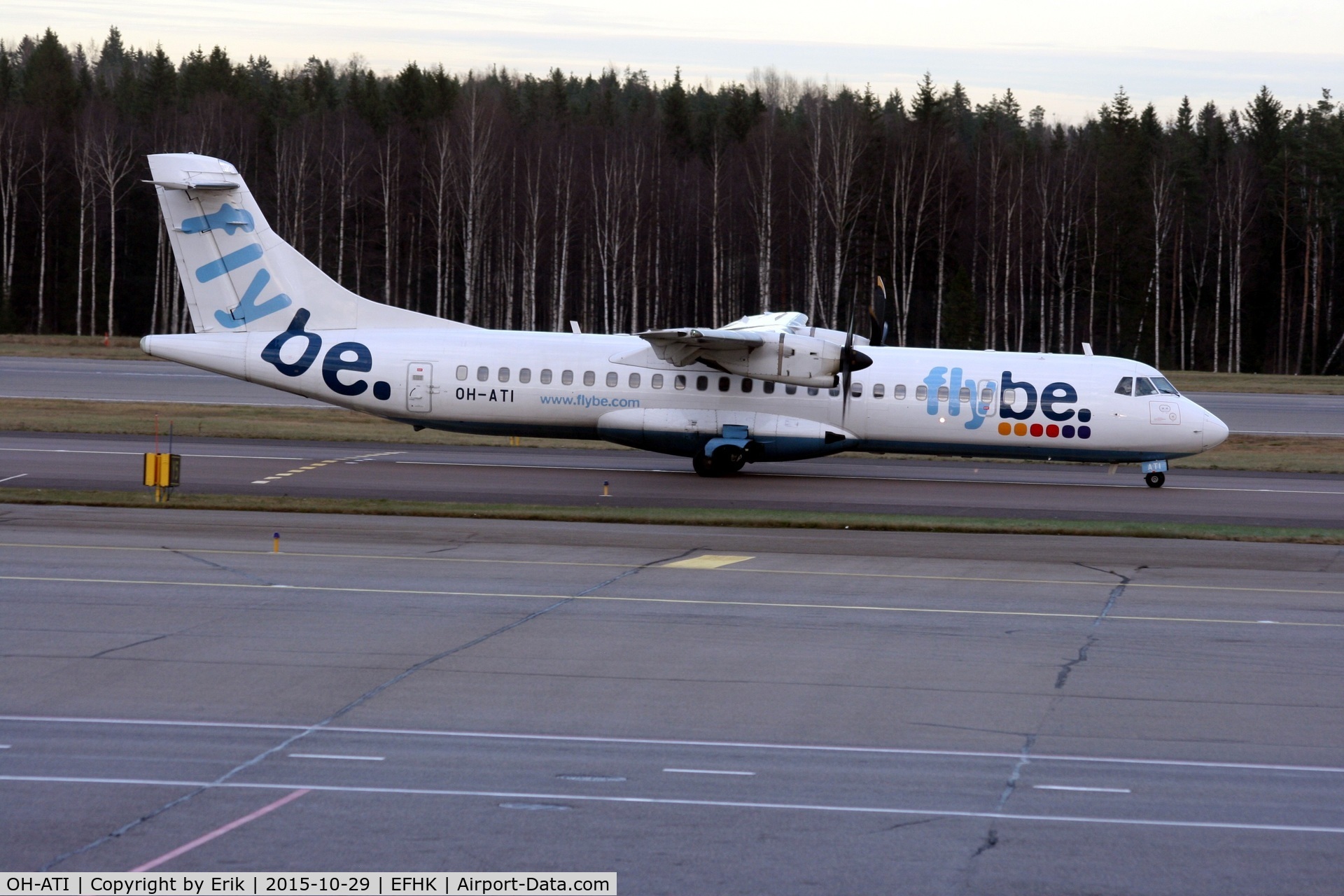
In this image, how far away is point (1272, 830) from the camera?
320 inches

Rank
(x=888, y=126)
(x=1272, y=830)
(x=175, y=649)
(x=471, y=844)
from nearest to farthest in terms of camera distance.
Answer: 1. (x=471, y=844)
2. (x=1272, y=830)
3. (x=175, y=649)
4. (x=888, y=126)

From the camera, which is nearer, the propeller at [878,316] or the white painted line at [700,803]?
the white painted line at [700,803]

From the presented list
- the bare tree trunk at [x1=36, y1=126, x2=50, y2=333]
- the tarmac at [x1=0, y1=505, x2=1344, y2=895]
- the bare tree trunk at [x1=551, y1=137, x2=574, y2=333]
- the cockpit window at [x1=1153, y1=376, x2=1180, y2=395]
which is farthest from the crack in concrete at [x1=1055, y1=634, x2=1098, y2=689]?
the bare tree trunk at [x1=36, y1=126, x2=50, y2=333]

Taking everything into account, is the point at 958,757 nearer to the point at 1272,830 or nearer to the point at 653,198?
the point at 1272,830

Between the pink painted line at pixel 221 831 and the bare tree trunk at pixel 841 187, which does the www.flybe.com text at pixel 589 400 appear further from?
the bare tree trunk at pixel 841 187

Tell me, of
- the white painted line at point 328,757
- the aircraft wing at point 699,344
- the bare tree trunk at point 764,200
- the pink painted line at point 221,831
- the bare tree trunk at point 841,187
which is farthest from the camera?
the bare tree trunk at point 841,187

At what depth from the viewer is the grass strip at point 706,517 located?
2166 cm

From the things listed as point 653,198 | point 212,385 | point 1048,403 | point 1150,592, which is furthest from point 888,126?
point 1150,592

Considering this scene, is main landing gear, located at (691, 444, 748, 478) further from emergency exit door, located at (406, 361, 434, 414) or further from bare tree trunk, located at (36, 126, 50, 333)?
bare tree trunk, located at (36, 126, 50, 333)

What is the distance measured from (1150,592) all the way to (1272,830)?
8.74 metres

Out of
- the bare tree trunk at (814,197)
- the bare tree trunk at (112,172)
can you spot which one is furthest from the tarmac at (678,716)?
the bare tree trunk at (112,172)

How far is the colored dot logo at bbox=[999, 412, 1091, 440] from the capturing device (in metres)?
27.5

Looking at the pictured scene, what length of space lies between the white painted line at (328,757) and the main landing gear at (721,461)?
19.1 metres

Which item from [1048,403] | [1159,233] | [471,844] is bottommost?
[471,844]
